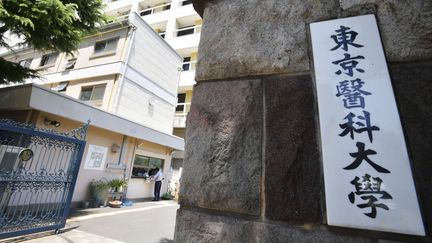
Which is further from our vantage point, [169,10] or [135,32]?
[169,10]

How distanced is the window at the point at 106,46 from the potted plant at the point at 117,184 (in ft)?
19.8

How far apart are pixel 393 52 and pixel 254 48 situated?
66cm

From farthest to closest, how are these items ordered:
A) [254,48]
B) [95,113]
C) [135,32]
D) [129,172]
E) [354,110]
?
[135,32], [129,172], [95,113], [254,48], [354,110]

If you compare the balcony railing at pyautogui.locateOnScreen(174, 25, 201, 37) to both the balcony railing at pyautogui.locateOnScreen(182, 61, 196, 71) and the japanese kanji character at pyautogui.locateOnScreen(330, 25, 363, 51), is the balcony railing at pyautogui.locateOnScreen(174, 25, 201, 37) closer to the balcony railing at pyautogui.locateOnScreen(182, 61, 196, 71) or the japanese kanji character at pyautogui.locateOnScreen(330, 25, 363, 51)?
the balcony railing at pyautogui.locateOnScreen(182, 61, 196, 71)

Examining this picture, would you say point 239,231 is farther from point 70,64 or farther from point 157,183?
point 70,64

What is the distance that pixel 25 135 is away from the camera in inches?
181

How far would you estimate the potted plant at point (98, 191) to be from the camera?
8.23 meters

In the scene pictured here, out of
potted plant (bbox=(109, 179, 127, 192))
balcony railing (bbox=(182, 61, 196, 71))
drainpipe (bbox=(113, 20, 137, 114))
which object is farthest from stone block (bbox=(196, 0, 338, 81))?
balcony railing (bbox=(182, 61, 196, 71))

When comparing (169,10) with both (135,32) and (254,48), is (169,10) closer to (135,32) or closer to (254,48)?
(135,32)

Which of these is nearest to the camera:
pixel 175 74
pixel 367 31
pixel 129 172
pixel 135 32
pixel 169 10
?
pixel 367 31

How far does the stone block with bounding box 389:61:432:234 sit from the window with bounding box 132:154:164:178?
10.6 m

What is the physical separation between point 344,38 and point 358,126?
468 mm

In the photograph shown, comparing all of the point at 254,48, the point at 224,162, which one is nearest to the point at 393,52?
the point at 254,48

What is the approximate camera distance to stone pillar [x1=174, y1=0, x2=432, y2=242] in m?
0.97
